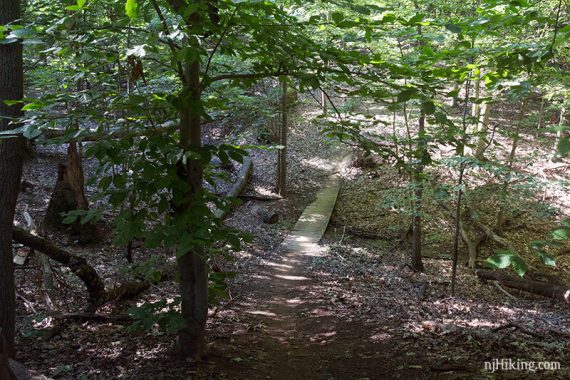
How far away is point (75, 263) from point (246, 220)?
7947mm

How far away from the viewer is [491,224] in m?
14.7

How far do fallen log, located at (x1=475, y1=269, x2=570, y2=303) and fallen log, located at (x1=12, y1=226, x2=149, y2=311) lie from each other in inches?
381

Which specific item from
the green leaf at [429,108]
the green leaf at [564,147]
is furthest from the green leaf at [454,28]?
the green leaf at [564,147]

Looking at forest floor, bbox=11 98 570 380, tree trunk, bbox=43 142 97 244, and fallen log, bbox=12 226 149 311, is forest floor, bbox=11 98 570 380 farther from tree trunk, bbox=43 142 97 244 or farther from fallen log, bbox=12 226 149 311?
tree trunk, bbox=43 142 97 244

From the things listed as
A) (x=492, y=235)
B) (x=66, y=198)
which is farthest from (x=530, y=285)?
(x=66, y=198)

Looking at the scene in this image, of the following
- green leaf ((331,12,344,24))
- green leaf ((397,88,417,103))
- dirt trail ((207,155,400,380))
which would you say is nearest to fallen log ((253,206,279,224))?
dirt trail ((207,155,400,380))

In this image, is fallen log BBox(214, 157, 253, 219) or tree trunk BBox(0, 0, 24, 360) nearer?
tree trunk BBox(0, 0, 24, 360)

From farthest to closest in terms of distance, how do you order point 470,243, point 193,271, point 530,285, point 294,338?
point 470,243 → point 530,285 → point 294,338 → point 193,271

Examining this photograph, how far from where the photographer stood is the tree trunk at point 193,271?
3893 millimetres

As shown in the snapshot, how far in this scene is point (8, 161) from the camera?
13.6 feet

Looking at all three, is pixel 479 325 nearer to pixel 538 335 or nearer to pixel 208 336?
pixel 538 335

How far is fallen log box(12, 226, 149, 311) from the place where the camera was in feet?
18.1

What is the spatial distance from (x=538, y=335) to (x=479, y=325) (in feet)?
4.45

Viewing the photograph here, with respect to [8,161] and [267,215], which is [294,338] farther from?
[267,215]
